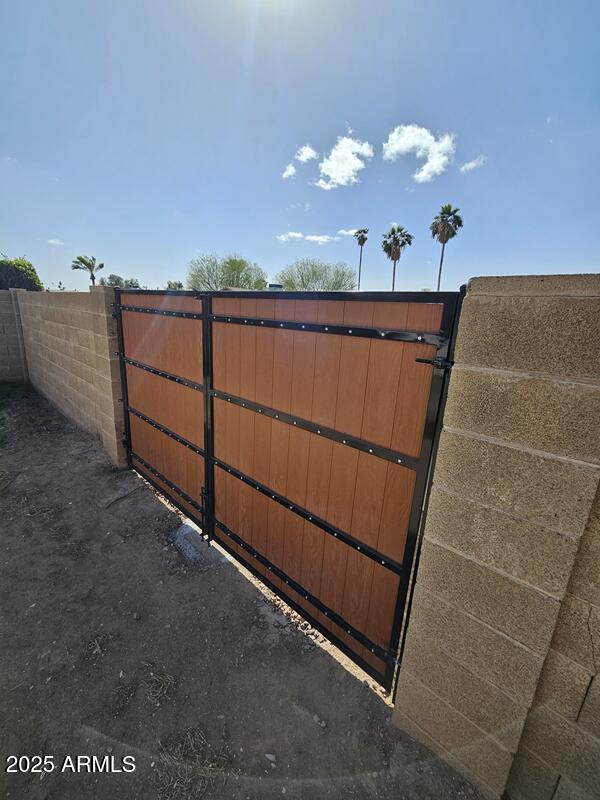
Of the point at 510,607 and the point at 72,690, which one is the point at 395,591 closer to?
the point at 510,607

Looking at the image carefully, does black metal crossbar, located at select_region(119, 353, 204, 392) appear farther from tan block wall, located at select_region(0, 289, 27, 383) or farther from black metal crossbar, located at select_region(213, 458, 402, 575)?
tan block wall, located at select_region(0, 289, 27, 383)

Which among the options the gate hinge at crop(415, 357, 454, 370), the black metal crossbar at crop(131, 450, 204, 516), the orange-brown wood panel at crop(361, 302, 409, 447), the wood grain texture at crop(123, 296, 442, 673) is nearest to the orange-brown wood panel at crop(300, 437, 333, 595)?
the wood grain texture at crop(123, 296, 442, 673)

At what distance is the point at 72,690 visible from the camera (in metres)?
2.48

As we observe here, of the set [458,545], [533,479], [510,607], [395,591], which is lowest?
[395,591]

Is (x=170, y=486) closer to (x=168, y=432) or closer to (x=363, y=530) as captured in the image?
(x=168, y=432)

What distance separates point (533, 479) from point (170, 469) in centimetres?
430

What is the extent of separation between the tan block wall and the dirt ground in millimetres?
7574

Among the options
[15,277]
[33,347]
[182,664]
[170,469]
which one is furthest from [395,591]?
[15,277]

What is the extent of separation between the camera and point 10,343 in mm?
9633

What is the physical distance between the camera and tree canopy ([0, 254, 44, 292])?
1314cm

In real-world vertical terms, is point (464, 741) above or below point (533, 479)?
below

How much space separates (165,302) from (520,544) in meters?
4.07

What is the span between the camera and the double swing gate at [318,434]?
7.18 ft

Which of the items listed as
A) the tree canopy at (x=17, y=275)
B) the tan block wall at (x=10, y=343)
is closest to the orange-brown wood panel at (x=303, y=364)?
the tan block wall at (x=10, y=343)
